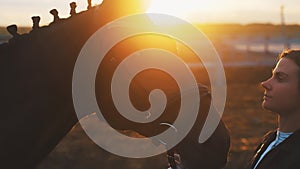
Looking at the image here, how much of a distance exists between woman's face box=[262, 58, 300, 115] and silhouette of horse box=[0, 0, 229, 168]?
1.05 ft

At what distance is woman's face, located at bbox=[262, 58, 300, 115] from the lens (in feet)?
9.72

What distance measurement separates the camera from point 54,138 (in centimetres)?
307

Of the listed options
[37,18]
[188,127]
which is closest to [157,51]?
[188,127]

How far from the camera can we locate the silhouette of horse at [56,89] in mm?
2895

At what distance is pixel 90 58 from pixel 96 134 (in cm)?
673

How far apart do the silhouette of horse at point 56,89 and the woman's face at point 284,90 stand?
1.05 ft

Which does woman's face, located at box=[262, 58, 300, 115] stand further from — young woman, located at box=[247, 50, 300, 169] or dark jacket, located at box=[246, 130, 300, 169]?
dark jacket, located at box=[246, 130, 300, 169]

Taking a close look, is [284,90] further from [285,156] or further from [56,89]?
[56,89]

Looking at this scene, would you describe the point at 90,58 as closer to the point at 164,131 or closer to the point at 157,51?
the point at 157,51

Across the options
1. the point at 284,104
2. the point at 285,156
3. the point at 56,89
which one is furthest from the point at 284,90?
the point at 56,89

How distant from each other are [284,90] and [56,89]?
1.20 meters

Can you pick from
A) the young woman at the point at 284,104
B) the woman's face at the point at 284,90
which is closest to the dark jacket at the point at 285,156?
the young woman at the point at 284,104

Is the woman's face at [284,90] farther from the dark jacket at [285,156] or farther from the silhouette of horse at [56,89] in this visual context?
the silhouette of horse at [56,89]

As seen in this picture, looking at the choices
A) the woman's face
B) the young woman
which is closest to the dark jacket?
the young woman
